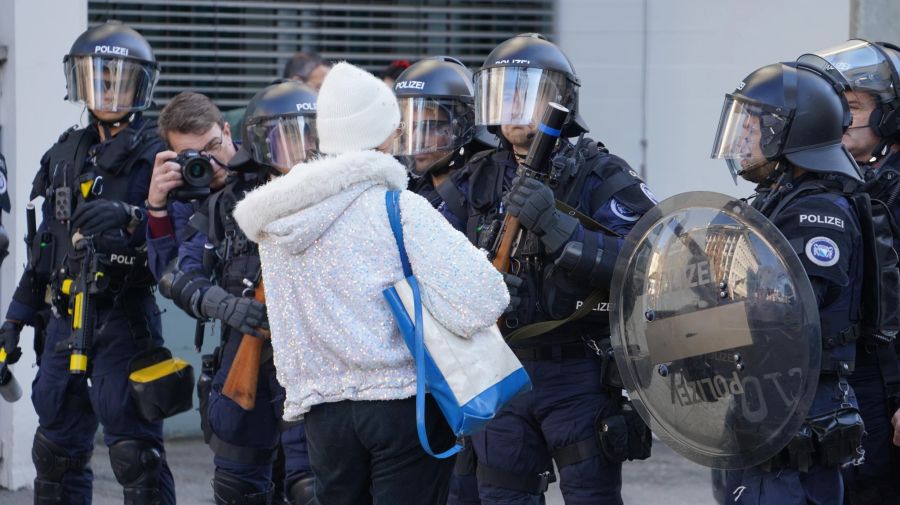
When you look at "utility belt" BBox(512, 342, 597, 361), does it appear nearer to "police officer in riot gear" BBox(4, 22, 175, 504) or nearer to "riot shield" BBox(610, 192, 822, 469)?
"riot shield" BBox(610, 192, 822, 469)

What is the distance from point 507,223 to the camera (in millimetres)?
4273

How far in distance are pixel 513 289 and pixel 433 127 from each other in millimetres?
1138

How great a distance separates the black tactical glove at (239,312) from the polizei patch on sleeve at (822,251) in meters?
1.99

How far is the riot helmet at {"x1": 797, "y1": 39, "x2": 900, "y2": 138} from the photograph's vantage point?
4.74m

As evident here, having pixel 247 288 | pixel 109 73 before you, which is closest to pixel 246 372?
pixel 247 288

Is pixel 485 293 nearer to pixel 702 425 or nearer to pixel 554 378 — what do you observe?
pixel 702 425

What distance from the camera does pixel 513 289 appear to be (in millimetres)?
4227

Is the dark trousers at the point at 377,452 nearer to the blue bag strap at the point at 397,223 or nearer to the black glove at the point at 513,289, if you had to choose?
the blue bag strap at the point at 397,223

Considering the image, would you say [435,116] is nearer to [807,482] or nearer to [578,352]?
[578,352]

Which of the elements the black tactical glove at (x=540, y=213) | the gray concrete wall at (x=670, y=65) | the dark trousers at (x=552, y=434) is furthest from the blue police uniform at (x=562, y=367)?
the gray concrete wall at (x=670, y=65)

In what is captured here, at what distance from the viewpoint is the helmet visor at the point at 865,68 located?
4.78 metres

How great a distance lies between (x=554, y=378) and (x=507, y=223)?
565mm

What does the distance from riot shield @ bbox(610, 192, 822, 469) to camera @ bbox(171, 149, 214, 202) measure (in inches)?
79.5

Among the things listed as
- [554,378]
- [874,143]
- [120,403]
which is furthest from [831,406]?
[120,403]
